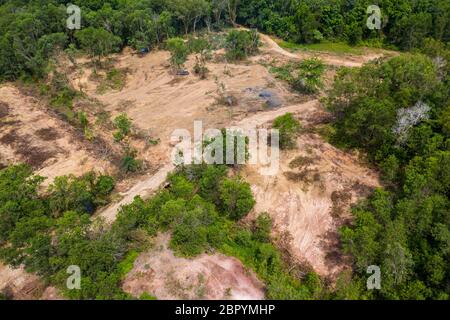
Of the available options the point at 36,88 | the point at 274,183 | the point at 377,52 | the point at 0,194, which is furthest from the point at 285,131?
the point at 36,88

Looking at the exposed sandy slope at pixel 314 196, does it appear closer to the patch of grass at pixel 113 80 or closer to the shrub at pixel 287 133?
the shrub at pixel 287 133

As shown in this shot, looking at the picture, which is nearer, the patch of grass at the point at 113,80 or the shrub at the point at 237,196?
the shrub at the point at 237,196

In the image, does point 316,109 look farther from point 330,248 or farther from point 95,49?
point 95,49

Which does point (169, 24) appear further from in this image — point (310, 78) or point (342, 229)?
point (342, 229)

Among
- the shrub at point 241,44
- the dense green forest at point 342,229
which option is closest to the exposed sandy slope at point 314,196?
the dense green forest at point 342,229

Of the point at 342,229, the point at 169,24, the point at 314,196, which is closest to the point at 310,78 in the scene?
the point at 314,196
